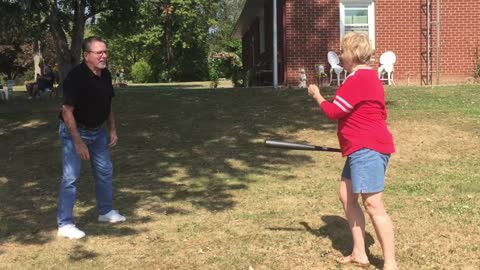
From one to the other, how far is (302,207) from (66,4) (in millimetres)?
13064

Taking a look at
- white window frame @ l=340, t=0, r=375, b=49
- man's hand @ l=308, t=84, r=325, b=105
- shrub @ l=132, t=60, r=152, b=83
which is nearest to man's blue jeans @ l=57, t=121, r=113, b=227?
man's hand @ l=308, t=84, r=325, b=105

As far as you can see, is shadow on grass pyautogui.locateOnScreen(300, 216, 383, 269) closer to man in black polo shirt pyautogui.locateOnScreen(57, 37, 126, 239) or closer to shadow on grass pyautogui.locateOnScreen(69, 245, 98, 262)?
shadow on grass pyautogui.locateOnScreen(69, 245, 98, 262)

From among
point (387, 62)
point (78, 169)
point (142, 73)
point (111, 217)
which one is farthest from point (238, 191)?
point (142, 73)

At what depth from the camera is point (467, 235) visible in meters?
5.00

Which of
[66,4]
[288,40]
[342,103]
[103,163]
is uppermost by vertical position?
[66,4]

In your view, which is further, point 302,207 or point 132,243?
point 302,207

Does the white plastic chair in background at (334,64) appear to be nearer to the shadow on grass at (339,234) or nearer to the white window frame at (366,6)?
the white window frame at (366,6)

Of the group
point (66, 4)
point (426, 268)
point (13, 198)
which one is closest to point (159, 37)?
point (66, 4)

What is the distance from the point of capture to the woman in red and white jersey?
3.92m

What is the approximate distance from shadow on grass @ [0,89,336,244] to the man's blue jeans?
27cm

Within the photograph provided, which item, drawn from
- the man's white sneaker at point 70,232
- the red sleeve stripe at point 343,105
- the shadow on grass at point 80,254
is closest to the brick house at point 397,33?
the man's white sneaker at point 70,232

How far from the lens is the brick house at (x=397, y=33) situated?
1642 cm

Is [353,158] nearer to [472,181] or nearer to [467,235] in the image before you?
[467,235]

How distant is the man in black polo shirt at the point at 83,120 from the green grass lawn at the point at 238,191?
40 centimetres
